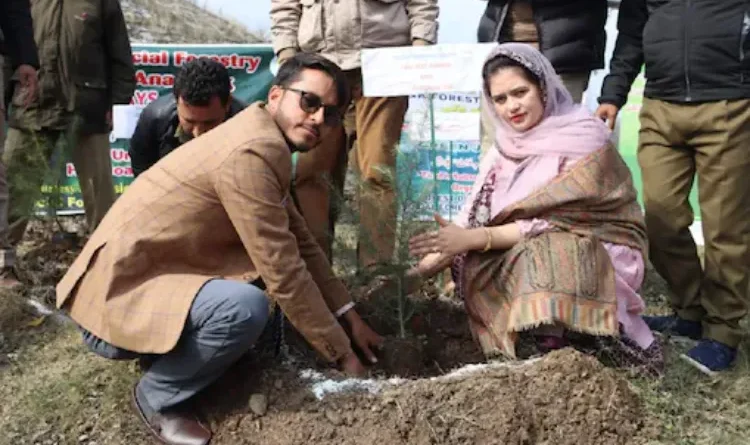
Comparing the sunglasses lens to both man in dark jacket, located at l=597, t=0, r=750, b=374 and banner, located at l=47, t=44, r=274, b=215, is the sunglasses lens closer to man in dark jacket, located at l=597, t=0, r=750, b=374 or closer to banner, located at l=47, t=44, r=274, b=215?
man in dark jacket, located at l=597, t=0, r=750, b=374

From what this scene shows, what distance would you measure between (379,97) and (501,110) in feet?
3.47

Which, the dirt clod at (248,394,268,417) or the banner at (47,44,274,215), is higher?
the banner at (47,44,274,215)

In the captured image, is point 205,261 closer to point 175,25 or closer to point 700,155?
point 700,155

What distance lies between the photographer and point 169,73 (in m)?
7.31

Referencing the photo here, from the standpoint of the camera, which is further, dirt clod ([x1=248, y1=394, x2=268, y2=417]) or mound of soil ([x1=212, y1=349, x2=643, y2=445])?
dirt clod ([x1=248, y1=394, x2=268, y2=417])

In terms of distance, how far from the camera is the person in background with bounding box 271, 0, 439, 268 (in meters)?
3.71

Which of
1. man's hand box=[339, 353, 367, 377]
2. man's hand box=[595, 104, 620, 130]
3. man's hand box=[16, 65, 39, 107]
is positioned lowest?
man's hand box=[339, 353, 367, 377]

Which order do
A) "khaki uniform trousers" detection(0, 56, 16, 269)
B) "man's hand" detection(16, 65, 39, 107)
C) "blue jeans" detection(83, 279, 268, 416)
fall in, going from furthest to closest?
"man's hand" detection(16, 65, 39, 107) → "khaki uniform trousers" detection(0, 56, 16, 269) → "blue jeans" detection(83, 279, 268, 416)

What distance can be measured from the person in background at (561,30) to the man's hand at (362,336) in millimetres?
1335

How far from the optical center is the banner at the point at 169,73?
23.7ft

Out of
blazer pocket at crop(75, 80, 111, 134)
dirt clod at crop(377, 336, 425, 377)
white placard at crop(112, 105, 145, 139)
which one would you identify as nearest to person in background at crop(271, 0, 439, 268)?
dirt clod at crop(377, 336, 425, 377)

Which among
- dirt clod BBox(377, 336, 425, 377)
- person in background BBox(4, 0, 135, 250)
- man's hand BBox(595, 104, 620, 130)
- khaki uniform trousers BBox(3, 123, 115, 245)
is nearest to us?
dirt clod BBox(377, 336, 425, 377)

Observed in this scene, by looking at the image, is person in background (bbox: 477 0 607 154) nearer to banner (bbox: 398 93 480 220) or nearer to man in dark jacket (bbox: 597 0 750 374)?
man in dark jacket (bbox: 597 0 750 374)

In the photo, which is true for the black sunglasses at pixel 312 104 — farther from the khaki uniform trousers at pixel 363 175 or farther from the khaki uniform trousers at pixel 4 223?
the khaki uniform trousers at pixel 4 223
